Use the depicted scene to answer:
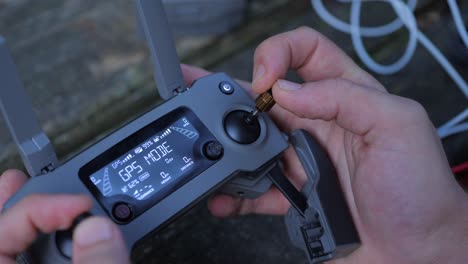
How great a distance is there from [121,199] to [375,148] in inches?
12.0

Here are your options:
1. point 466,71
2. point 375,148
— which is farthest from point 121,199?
point 466,71

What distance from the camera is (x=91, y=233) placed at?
1.42ft

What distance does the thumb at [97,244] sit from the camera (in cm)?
43

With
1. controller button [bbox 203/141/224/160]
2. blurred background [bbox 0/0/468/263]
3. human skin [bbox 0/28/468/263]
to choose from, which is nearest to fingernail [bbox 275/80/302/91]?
human skin [bbox 0/28/468/263]

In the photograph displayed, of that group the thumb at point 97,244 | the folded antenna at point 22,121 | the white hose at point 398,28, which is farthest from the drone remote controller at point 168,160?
the white hose at point 398,28

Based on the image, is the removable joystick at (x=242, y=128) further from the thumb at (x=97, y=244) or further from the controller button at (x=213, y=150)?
the thumb at (x=97, y=244)

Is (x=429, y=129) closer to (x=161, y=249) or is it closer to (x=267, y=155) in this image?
(x=267, y=155)

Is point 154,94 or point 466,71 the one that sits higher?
point 154,94

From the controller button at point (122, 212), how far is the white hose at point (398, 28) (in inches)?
20.0

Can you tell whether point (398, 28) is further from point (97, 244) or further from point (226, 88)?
point (97, 244)

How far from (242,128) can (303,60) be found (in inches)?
6.7

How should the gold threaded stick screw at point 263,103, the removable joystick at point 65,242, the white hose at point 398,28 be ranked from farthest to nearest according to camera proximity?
the white hose at point 398,28 → the gold threaded stick screw at point 263,103 → the removable joystick at point 65,242

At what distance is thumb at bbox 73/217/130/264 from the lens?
0.43 metres

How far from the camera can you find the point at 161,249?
2.31 feet
